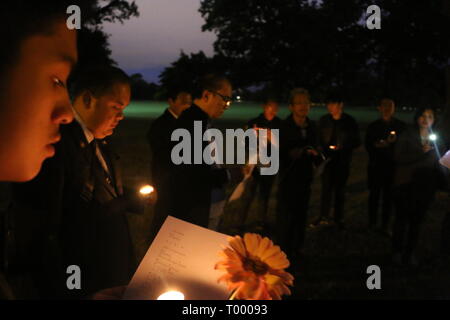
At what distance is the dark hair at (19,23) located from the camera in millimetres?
716

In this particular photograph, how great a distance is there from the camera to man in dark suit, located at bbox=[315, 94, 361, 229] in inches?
221

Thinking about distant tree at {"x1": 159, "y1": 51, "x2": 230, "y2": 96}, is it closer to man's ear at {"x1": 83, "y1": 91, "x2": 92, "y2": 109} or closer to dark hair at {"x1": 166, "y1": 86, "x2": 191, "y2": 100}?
dark hair at {"x1": 166, "y1": 86, "x2": 191, "y2": 100}

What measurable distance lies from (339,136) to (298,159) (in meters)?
1.46

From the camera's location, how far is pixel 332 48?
595 inches

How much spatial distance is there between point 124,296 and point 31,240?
2.19ft

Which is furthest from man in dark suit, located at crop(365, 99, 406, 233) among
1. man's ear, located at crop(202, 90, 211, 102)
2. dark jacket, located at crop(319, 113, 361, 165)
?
man's ear, located at crop(202, 90, 211, 102)

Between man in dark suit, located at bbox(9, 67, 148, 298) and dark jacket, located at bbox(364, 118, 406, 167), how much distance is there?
4.45 meters

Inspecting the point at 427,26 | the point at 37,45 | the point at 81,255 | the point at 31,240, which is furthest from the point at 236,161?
the point at 427,26

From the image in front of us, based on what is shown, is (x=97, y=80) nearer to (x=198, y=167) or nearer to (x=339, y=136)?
(x=198, y=167)
